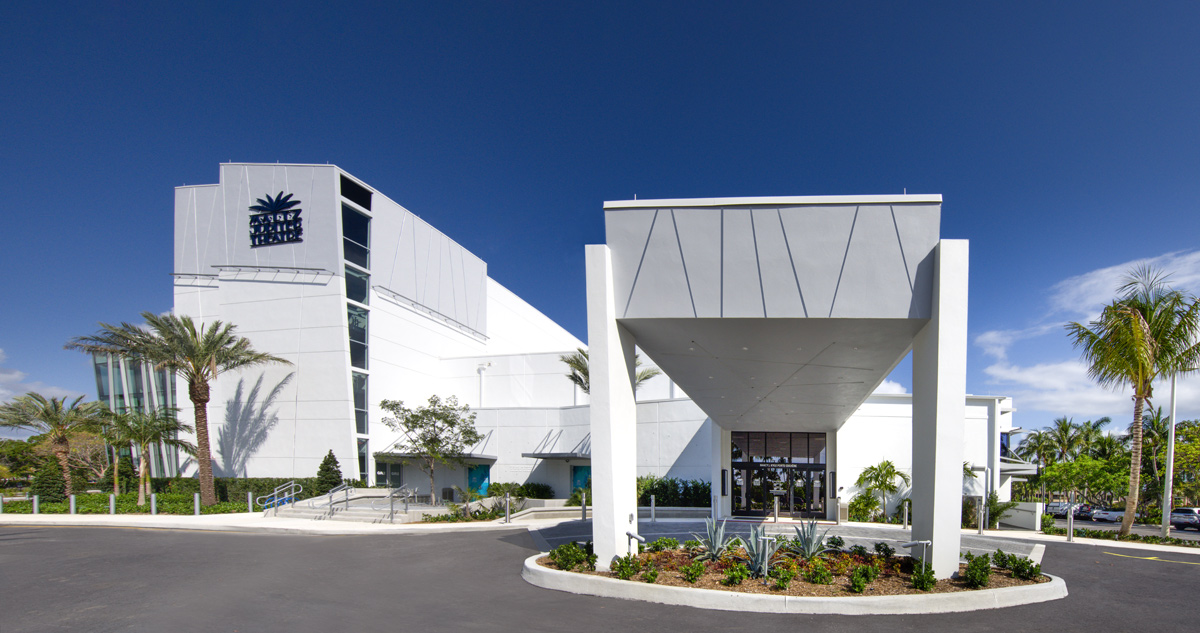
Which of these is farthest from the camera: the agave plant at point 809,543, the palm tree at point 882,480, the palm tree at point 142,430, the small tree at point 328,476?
the small tree at point 328,476

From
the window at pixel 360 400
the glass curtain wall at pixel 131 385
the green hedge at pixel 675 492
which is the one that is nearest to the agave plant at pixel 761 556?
the green hedge at pixel 675 492

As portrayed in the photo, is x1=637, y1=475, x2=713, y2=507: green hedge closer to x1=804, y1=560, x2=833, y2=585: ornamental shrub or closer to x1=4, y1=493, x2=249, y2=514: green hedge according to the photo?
x1=4, y1=493, x2=249, y2=514: green hedge

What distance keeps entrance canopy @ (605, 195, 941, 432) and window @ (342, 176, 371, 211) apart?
97.6 feet

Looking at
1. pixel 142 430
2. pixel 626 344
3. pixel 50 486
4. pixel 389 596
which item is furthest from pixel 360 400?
pixel 626 344

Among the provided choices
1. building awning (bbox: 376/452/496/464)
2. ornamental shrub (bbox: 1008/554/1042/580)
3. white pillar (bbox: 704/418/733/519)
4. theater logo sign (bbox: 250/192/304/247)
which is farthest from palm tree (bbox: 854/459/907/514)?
theater logo sign (bbox: 250/192/304/247)

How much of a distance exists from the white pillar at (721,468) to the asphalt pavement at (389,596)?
1065 centimetres

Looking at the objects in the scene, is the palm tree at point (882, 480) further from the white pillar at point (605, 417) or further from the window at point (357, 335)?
the window at point (357, 335)

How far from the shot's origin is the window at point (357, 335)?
3578 centimetres

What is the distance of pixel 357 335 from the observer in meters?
36.2

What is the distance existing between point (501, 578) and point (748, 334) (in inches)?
261

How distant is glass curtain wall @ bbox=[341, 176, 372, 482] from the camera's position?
35406 mm

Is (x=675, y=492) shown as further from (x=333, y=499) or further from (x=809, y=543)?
(x=809, y=543)

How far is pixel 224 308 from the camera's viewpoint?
3675 centimetres

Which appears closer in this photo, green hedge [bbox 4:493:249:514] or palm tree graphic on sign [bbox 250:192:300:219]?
green hedge [bbox 4:493:249:514]
